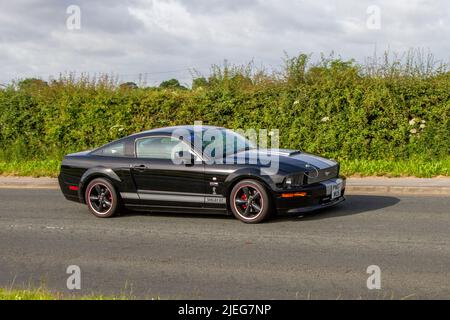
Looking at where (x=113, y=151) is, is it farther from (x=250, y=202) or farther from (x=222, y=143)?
(x=250, y=202)

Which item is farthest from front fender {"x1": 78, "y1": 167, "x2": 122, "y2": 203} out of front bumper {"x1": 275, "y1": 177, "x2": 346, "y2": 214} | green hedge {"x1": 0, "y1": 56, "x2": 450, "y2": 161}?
green hedge {"x1": 0, "y1": 56, "x2": 450, "y2": 161}

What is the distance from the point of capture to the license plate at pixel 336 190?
10930 millimetres

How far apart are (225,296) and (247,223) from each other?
12.2 ft

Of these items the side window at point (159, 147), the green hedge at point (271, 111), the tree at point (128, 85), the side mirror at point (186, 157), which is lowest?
the side mirror at point (186, 157)

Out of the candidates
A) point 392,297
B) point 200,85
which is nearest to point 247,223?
point 392,297

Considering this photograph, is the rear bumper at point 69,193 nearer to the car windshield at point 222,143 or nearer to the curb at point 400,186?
the car windshield at point 222,143

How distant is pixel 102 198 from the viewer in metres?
11.9

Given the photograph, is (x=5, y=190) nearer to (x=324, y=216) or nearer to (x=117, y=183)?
(x=117, y=183)

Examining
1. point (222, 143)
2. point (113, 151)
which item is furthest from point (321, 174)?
point (113, 151)

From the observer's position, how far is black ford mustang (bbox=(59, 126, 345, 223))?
10539 mm

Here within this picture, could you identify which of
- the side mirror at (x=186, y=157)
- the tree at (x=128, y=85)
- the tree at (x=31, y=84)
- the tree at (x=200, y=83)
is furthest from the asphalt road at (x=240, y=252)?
the tree at (x=31, y=84)

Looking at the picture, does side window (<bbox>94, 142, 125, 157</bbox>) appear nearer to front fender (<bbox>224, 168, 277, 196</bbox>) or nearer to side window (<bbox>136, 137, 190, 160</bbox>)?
side window (<bbox>136, 137, 190, 160</bbox>)

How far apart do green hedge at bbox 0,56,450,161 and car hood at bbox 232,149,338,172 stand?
7.00m

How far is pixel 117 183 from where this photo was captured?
11742 millimetres
